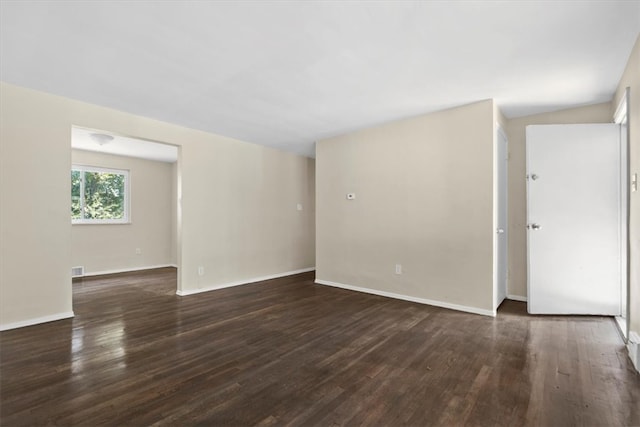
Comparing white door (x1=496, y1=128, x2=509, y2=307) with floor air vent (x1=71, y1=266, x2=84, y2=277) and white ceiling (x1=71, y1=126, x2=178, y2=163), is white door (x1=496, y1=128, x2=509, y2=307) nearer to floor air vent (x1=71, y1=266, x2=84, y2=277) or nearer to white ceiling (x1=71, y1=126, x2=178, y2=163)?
white ceiling (x1=71, y1=126, x2=178, y2=163)

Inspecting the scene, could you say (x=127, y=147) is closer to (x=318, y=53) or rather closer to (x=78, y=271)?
(x=78, y=271)

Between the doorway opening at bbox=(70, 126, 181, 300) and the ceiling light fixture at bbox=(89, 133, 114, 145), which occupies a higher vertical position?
the ceiling light fixture at bbox=(89, 133, 114, 145)

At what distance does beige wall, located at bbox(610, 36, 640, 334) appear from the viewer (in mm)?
2280

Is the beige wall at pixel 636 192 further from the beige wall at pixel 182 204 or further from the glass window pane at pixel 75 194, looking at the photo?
the glass window pane at pixel 75 194

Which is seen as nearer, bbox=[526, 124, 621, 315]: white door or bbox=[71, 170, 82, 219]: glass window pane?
bbox=[526, 124, 621, 315]: white door

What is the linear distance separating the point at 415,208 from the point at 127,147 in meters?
5.08

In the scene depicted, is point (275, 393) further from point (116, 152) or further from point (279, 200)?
point (116, 152)

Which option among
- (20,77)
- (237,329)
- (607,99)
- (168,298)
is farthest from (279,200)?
(607,99)

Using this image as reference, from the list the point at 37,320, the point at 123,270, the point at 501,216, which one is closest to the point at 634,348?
the point at 501,216

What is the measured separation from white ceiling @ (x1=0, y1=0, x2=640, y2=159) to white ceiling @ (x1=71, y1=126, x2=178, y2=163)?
5.47ft

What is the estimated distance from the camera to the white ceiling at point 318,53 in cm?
193

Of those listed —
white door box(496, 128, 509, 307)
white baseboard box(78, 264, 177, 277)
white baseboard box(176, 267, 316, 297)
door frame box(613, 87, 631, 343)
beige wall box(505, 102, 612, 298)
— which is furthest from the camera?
white baseboard box(78, 264, 177, 277)

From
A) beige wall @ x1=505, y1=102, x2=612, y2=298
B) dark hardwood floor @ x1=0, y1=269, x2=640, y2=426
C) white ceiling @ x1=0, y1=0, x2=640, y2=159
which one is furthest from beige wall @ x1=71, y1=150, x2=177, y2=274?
beige wall @ x1=505, y1=102, x2=612, y2=298

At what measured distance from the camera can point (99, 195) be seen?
20.2 feet
